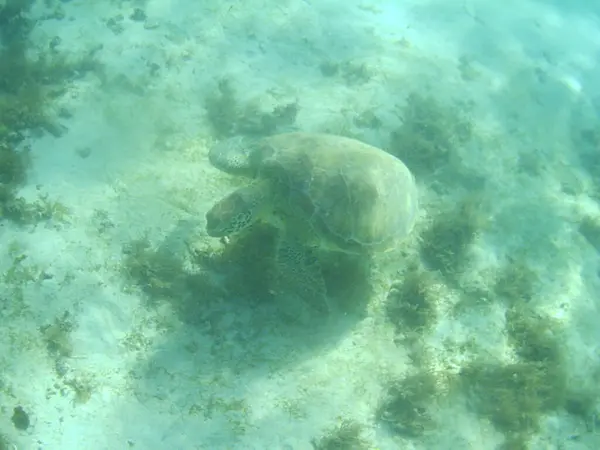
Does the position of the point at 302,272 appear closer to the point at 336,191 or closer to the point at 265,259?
the point at 265,259

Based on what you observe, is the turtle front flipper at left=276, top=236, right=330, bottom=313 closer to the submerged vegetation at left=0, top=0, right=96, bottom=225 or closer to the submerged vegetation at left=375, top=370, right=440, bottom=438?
the submerged vegetation at left=375, top=370, right=440, bottom=438

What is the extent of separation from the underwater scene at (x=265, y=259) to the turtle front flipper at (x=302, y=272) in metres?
0.02

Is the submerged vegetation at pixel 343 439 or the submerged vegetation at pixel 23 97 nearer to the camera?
the submerged vegetation at pixel 343 439

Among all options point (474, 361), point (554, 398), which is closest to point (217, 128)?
point (474, 361)

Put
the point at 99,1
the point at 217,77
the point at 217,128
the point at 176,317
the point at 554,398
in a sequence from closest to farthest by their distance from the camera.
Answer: the point at 176,317 < the point at 554,398 < the point at 217,128 < the point at 217,77 < the point at 99,1

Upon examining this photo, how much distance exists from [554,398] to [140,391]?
4288 millimetres

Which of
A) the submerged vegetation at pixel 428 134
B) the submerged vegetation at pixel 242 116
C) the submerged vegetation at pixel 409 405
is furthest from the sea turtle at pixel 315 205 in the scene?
the submerged vegetation at pixel 428 134

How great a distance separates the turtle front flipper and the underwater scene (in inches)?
0.9

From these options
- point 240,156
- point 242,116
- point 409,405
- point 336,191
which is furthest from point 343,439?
point 242,116

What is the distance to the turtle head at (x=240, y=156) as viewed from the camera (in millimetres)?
4949

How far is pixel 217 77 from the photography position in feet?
23.8

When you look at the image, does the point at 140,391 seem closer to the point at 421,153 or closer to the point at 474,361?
the point at 474,361

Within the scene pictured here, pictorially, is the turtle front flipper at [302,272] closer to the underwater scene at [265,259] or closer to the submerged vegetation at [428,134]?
the underwater scene at [265,259]

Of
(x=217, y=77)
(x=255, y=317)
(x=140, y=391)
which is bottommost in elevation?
(x=140, y=391)
